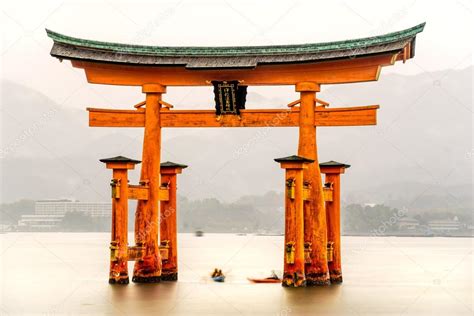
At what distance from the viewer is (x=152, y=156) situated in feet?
87.9

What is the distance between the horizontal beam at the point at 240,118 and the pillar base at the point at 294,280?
3996 millimetres

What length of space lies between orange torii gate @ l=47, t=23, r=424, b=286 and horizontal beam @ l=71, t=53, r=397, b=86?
0.09ft

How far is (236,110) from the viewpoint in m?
26.5

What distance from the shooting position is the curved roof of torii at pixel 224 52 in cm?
2528

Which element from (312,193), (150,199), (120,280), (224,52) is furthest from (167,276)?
(224,52)

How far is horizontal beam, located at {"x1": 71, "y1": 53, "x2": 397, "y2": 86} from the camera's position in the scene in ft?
85.0

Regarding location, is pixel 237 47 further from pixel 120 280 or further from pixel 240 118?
pixel 120 280

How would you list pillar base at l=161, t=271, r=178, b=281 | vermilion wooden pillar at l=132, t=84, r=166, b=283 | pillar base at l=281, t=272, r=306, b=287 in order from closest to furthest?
1. pillar base at l=281, t=272, r=306, b=287
2. vermilion wooden pillar at l=132, t=84, r=166, b=283
3. pillar base at l=161, t=271, r=178, b=281

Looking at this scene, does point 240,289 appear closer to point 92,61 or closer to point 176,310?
point 176,310

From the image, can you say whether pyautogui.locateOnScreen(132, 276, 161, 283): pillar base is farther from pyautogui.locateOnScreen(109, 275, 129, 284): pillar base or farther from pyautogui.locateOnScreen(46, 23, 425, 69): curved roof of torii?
pyautogui.locateOnScreen(46, 23, 425, 69): curved roof of torii

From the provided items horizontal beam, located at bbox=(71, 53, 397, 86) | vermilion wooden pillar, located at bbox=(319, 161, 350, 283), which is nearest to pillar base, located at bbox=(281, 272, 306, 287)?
vermilion wooden pillar, located at bbox=(319, 161, 350, 283)

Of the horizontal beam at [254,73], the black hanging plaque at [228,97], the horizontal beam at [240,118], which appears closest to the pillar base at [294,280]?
the horizontal beam at [240,118]

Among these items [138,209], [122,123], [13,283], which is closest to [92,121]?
[122,123]

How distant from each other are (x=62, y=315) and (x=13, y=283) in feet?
38.0
